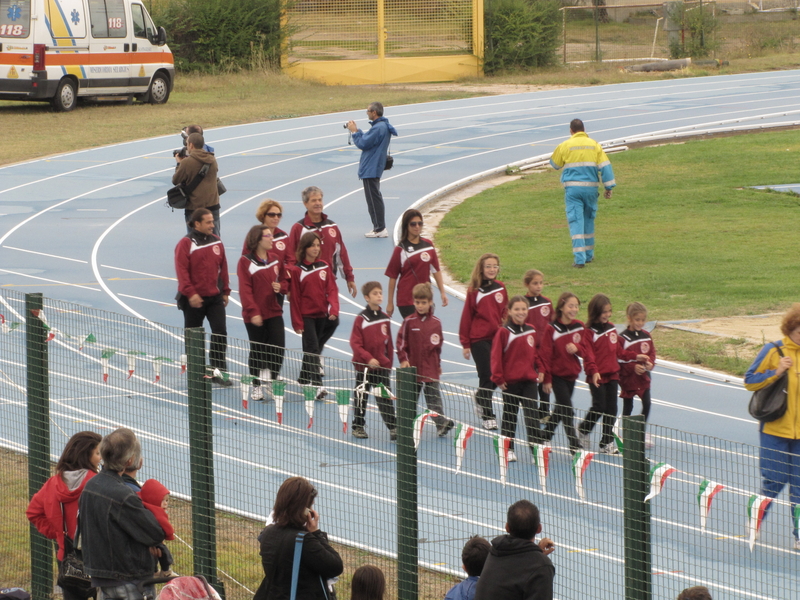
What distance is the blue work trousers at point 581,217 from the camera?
17.0m

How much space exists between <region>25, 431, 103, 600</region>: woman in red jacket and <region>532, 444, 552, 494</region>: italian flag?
234 centimetres

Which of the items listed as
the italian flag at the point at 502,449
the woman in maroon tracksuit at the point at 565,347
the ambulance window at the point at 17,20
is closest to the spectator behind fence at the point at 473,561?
the italian flag at the point at 502,449

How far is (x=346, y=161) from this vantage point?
2783cm

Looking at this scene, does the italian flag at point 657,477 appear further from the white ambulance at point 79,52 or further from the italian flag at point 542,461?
the white ambulance at point 79,52

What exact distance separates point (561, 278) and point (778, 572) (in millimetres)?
10437

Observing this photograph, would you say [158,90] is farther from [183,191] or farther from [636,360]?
[636,360]

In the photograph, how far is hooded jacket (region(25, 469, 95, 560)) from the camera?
593 centimetres

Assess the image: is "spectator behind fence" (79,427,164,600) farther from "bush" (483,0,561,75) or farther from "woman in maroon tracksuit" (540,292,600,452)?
"bush" (483,0,561,75)

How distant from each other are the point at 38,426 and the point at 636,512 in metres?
4.05

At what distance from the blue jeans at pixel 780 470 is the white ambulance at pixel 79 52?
27487mm

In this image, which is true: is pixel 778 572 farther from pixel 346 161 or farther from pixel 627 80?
pixel 627 80

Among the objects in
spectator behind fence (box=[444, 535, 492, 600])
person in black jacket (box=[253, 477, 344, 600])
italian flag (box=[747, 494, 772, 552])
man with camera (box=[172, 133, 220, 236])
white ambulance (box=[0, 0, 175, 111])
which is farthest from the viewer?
white ambulance (box=[0, 0, 175, 111])

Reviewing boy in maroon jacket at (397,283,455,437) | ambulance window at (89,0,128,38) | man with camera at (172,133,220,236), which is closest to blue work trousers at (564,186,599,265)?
man with camera at (172,133,220,236)

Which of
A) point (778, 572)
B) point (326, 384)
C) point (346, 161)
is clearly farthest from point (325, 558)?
point (346, 161)
